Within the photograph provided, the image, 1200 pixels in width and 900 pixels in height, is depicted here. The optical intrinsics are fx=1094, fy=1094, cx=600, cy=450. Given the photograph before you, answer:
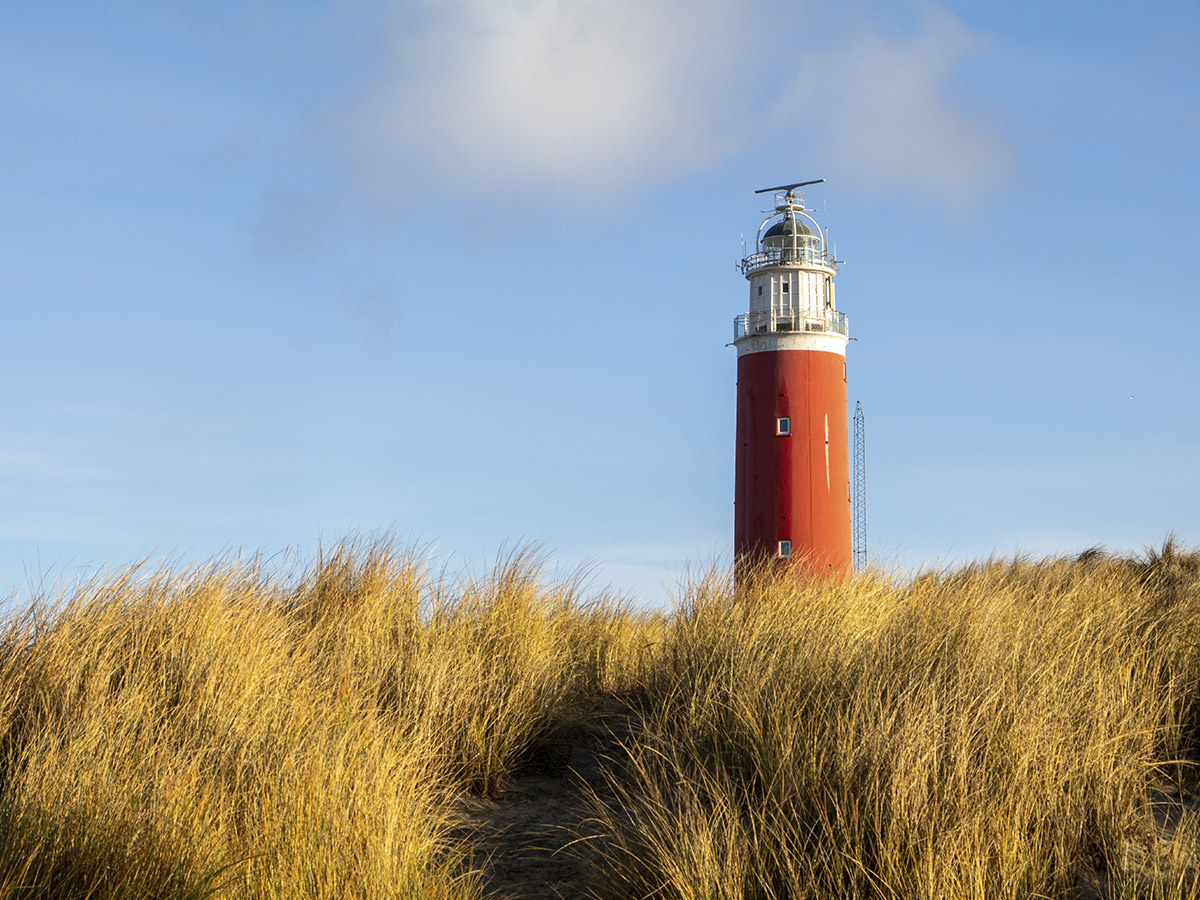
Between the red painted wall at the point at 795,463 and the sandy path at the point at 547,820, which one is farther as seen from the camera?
the red painted wall at the point at 795,463

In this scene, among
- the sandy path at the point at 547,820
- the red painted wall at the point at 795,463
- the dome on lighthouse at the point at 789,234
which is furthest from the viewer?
the dome on lighthouse at the point at 789,234

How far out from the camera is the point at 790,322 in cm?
1938

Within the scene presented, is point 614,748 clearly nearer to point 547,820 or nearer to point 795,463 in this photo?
point 547,820

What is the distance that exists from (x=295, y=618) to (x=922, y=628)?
3.71m

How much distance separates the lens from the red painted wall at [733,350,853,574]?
1839 cm

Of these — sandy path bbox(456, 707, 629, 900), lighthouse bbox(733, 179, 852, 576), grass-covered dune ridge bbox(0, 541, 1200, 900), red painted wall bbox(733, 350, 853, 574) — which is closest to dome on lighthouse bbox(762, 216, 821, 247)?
lighthouse bbox(733, 179, 852, 576)

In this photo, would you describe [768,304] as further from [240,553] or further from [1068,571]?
[240,553]

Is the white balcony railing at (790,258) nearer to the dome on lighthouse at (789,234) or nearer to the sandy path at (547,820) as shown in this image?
the dome on lighthouse at (789,234)

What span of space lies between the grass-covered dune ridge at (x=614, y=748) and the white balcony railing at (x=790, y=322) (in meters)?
12.3

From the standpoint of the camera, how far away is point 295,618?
6.74 metres

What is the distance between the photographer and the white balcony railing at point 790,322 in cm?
1936

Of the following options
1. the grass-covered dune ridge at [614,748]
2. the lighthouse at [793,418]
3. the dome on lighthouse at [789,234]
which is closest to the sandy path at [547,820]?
the grass-covered dune ridge at [614,748]

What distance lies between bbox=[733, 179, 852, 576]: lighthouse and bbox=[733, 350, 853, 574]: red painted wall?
2cm

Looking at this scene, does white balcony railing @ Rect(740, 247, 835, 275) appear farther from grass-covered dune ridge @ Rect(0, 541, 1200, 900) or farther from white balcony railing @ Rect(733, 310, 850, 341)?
grass-covered dune ridge @ Rect(0, 541, 1200, 900)
